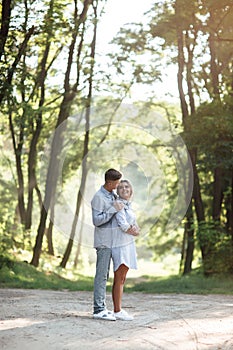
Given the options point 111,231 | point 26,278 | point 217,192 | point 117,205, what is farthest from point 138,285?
point 117,205

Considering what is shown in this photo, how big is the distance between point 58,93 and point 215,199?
26.6 ft

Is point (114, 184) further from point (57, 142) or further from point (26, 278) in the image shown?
point (57, 142)

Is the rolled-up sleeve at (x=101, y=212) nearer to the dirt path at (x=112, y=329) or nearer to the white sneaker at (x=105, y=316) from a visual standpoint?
the white sneaker at (x=105, y=316)

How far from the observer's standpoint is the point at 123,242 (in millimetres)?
8148

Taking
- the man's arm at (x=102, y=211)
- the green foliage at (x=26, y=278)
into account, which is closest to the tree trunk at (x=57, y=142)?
the green foliage at (x=26, y=278)

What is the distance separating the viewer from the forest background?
17.6m

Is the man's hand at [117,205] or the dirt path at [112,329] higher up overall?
the man's hand at [117,205]

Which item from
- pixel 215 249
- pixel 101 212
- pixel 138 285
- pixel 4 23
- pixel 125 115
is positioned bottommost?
pixel 138 285

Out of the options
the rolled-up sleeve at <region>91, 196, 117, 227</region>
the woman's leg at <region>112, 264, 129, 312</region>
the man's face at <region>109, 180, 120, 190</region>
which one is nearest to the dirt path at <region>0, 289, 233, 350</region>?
the woman's leg at <region>112, 264, 129, 312</region>

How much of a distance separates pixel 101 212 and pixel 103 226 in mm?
209

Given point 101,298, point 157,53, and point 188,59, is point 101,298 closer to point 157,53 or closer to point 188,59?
point 188,59

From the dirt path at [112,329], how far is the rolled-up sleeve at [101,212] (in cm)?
123

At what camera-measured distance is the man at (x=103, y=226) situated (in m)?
8.03

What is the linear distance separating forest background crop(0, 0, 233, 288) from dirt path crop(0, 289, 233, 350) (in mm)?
4372
